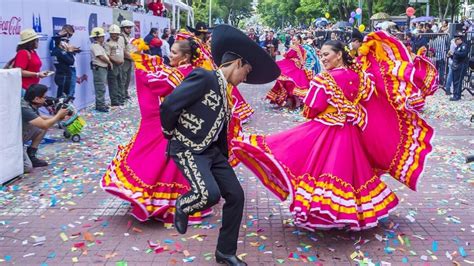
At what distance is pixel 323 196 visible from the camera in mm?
4355

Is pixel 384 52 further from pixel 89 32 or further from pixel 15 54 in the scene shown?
pixel 89 32

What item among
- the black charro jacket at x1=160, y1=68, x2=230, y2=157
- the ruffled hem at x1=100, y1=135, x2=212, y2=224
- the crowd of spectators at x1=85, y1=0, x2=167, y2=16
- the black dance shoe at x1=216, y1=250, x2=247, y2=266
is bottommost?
→ the black dance shoe at x1=216, y1=250, x2=247, y2=266

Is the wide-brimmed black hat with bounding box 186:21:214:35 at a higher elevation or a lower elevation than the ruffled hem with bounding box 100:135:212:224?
higher

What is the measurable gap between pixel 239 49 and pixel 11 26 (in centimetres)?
619

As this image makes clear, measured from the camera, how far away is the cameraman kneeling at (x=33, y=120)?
663 cm

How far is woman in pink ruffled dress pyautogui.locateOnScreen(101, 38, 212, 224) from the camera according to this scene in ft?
15.9

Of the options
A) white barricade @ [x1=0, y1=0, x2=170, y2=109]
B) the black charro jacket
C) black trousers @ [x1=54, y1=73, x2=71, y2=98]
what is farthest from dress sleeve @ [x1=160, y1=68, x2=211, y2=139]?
black trousers @ [x1=54, y1=73, x2=71, y2=98]

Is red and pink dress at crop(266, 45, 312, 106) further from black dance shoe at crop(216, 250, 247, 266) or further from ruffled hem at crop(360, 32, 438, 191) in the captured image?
black dance shoe at crop(216, 250, 247, 266)

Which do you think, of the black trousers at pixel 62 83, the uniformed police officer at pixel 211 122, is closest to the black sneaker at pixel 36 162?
the black trousers at pixel 62 83

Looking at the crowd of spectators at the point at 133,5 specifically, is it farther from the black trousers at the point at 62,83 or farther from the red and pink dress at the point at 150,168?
the red and pink dress at the point at 150,168

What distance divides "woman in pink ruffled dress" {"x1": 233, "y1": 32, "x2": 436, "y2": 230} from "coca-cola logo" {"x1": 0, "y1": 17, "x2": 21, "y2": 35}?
5507 mm

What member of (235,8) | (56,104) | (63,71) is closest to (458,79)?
(63,71)

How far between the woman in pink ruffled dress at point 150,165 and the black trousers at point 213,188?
3.22 feet

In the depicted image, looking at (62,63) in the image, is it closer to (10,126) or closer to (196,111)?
(10,126)
